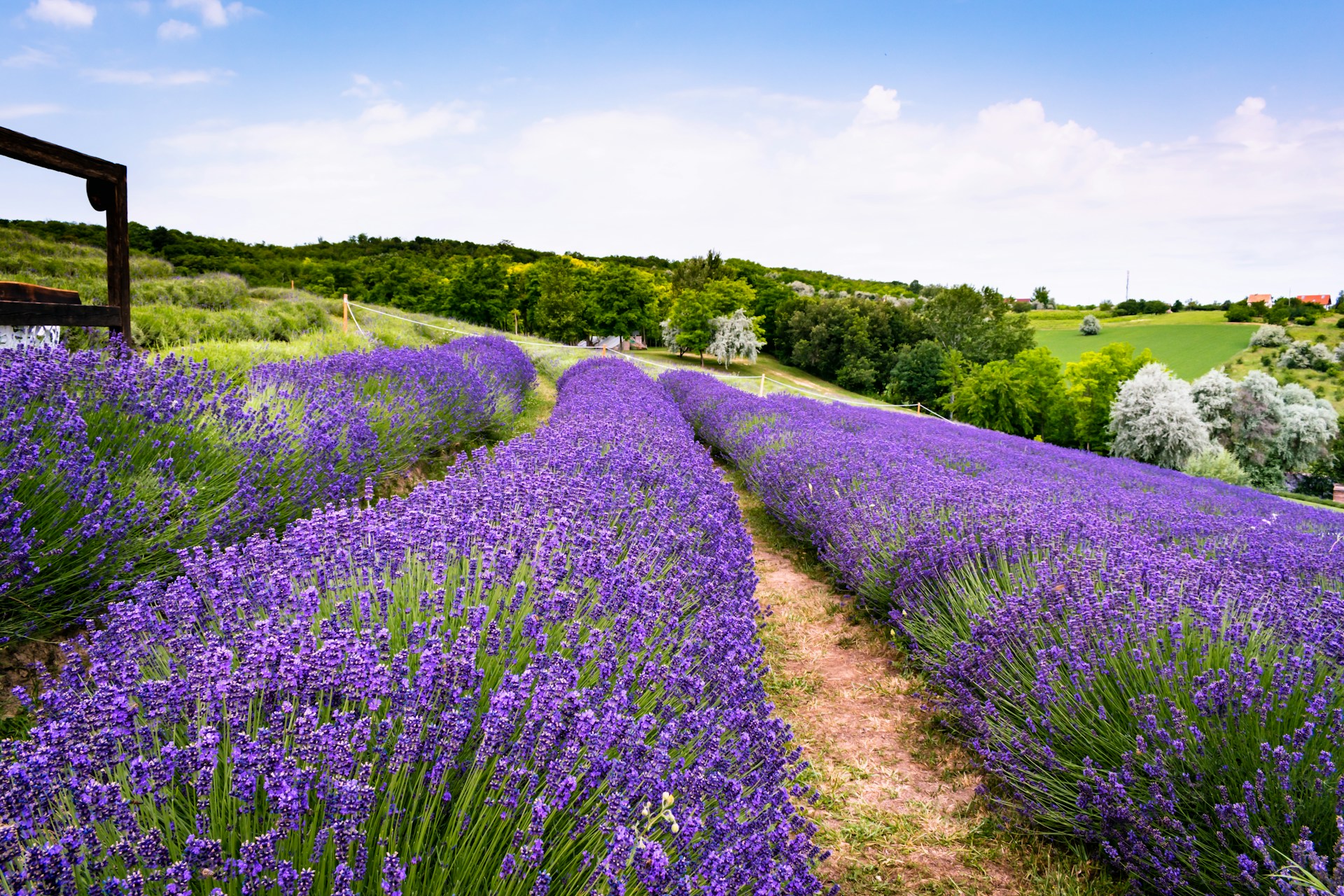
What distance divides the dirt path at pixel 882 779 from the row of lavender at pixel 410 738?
0.94m

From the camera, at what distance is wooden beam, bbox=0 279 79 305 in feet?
14.9

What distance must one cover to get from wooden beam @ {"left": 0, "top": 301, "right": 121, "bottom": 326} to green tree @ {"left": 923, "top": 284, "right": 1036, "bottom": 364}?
48594 mm

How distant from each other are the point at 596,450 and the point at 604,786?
2.91 metres

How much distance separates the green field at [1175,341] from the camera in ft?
147

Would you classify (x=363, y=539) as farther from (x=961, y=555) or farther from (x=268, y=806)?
(x=961, y=555)

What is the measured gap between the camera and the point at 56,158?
4262 millimetres

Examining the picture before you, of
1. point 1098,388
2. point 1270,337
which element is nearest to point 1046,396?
point 1098,388

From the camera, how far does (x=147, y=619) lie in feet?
5.77

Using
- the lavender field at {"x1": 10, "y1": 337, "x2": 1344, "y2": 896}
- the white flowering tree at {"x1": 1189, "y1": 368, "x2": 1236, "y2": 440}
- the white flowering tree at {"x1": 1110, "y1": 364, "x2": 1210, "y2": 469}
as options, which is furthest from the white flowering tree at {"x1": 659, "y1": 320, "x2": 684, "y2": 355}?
the lavender field at {"x1": 10, "y1": 337, "x2": 1344, "y2": 896}

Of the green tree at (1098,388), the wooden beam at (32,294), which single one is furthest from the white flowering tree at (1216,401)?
the wooden beam at (32,294)

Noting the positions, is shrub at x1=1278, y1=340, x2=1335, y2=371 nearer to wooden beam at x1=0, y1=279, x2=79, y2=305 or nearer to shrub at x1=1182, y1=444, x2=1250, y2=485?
shrub at x1=1182, y1=444, x2=1250, y2=485

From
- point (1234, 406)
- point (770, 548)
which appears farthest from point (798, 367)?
point (770, 548)

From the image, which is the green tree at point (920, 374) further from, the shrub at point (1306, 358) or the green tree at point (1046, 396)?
the shrub at point (1306, 358)

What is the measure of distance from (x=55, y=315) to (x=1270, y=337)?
203 feet
